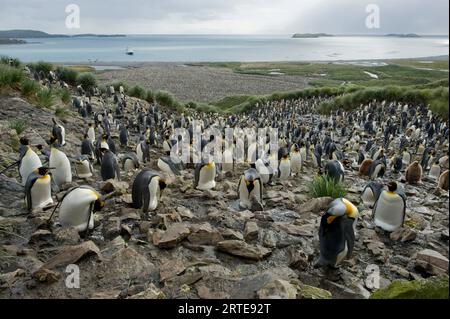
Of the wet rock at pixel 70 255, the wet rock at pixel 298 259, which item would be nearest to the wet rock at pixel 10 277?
the wet rock at pixel 70 255

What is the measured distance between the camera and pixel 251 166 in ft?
31.3

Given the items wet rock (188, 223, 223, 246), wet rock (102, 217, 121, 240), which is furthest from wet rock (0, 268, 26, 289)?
wet rock (188, 223, 223, 246)

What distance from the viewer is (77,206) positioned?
5.32 meters

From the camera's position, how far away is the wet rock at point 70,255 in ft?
14.6

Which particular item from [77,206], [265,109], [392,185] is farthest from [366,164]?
[265,109]

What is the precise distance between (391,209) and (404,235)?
49 cm

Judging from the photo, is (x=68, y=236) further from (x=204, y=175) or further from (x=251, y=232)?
(x=204, y=175)

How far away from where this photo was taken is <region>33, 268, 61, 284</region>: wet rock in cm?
414

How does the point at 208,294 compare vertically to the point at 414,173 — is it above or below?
above

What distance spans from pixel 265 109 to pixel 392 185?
28.1 m

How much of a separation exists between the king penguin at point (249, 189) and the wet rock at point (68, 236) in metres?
3.40

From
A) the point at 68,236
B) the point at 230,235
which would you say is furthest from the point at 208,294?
the point at 68,236
